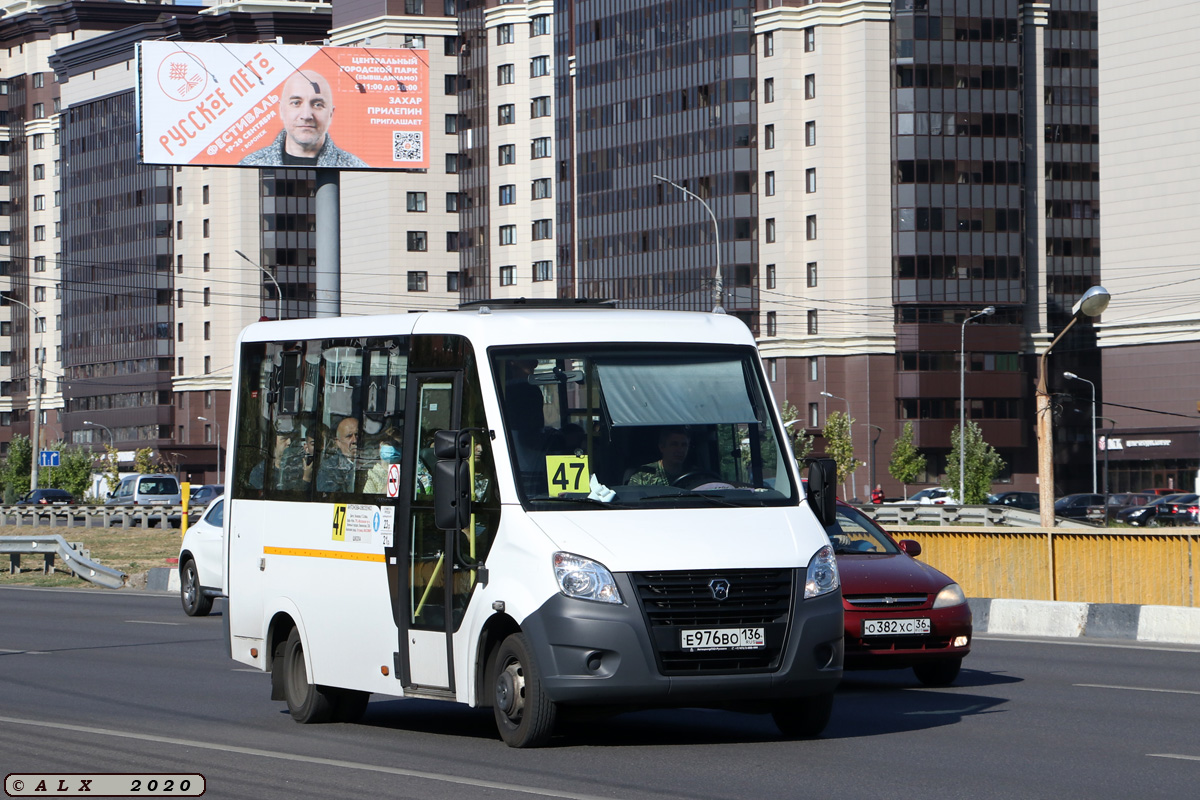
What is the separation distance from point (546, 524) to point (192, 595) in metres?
16.8

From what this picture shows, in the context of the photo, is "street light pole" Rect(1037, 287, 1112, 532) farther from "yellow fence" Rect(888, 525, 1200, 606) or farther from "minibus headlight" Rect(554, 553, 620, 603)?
"minibus headlight" Rect(554, 553, 620, 603)

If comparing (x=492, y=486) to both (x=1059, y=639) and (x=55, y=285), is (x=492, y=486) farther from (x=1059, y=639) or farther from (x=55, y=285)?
(x=55, y=285)

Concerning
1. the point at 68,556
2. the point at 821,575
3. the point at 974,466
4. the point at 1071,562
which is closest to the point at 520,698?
the point at 821,575

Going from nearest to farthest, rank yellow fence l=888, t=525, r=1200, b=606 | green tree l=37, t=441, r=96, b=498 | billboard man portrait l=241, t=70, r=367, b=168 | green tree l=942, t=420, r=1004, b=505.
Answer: yellow fence l=888, t=525, r=1200, b=606, billboard man portrait l=241, t=70, r=367, b=168, green tree l=942, t=420, r=1004, b=505, green tree l=37, t=441, r=96, b=498

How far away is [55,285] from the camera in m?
155

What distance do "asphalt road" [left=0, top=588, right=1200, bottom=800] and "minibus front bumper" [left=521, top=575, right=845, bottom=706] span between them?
37 cm

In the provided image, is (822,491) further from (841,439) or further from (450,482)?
(841,439)

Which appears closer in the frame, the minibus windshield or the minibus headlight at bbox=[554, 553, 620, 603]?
the minibus headlight at bbox=[554, 553, 620, 603]

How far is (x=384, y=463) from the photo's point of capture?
38.3 ft

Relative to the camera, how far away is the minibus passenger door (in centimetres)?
1108

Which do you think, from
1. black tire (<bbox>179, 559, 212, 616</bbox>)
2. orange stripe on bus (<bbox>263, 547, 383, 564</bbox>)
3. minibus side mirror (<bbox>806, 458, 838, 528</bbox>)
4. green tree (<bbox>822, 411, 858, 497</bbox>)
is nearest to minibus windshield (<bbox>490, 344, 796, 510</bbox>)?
minibus side mirror (<bbox>806, 458, 838, 528</bbox>)

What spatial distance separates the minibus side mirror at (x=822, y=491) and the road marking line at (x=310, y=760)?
2696 mm

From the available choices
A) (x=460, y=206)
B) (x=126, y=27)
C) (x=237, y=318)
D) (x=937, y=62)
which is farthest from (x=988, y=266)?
(x=126, y=27)

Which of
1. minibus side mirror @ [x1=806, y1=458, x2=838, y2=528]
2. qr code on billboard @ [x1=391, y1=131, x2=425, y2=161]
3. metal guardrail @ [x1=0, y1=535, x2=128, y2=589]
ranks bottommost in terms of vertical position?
metal guardrail @ [x1=0, y1=535, x2=128, y2=589]
